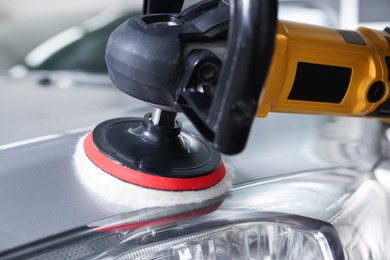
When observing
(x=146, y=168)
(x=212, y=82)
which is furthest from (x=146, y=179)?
(x=212, y=82)

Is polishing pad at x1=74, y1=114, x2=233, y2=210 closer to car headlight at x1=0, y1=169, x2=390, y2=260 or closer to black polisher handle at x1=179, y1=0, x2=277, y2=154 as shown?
car headlight at x1=0, y1=169, x2=390, y2=260

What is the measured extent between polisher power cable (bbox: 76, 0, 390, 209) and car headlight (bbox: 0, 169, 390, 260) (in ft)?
0.08

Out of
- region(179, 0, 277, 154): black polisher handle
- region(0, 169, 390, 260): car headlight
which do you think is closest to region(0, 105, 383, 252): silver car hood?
region(0, 169, 390, 260): car headlight

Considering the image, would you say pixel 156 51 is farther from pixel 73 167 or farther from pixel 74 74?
A: pixel 74 74

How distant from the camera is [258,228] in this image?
48 centimetres

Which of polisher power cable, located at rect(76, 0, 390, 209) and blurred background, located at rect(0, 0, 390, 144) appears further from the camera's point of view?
blurred background, located at rect(0, 0, 390, 144)

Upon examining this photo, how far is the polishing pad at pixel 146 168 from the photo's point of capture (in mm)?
475

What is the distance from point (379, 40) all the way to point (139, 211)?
291 millimetres

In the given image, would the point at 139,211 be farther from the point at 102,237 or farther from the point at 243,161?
the point at 243,161

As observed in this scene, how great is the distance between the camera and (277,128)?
0.67 meters

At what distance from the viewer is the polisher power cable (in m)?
0.33

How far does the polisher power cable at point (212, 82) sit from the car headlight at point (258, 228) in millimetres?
24

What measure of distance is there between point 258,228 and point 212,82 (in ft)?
0.48

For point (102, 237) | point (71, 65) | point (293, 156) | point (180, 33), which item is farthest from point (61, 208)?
point (71, 65)
